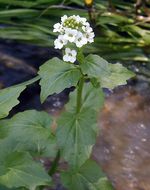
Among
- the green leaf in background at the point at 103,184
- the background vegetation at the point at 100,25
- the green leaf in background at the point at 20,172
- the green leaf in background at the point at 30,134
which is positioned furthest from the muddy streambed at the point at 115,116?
the green leaf in background at the point at 20,172

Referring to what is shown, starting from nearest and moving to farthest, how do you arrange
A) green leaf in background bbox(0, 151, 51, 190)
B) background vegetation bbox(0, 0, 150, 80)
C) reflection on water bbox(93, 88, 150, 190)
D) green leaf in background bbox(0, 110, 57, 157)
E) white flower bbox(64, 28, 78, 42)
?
white flower bbox(64, 28, 78, 42), green leaf in background bbox(0, 151, 51, 190), green leaf in background bbox(0, 110, 57, 157), reflection on water bbox(93, 88, 150, 190), background vegetation bbox(0, 0, 150, 80)

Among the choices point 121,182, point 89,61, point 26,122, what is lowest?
point 121,182

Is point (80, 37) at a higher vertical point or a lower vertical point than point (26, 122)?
higher

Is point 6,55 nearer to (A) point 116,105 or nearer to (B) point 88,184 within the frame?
(A) point 116,105

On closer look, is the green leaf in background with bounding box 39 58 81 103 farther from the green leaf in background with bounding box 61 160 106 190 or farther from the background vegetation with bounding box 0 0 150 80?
the background vegetation with bounding box 0 0 150 80

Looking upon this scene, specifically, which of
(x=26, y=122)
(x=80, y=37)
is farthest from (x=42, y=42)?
(x=80, y=37)

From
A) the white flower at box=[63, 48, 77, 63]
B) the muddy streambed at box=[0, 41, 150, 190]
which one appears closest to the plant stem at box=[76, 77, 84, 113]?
the white flower at box=[63, 48, 77, 63]

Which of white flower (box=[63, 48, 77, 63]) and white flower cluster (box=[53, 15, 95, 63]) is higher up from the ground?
white flower cluster (box=[53, 15, 95, 63])

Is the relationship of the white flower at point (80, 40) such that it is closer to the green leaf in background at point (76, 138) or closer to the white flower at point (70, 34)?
the white flower at point (70, 34)
